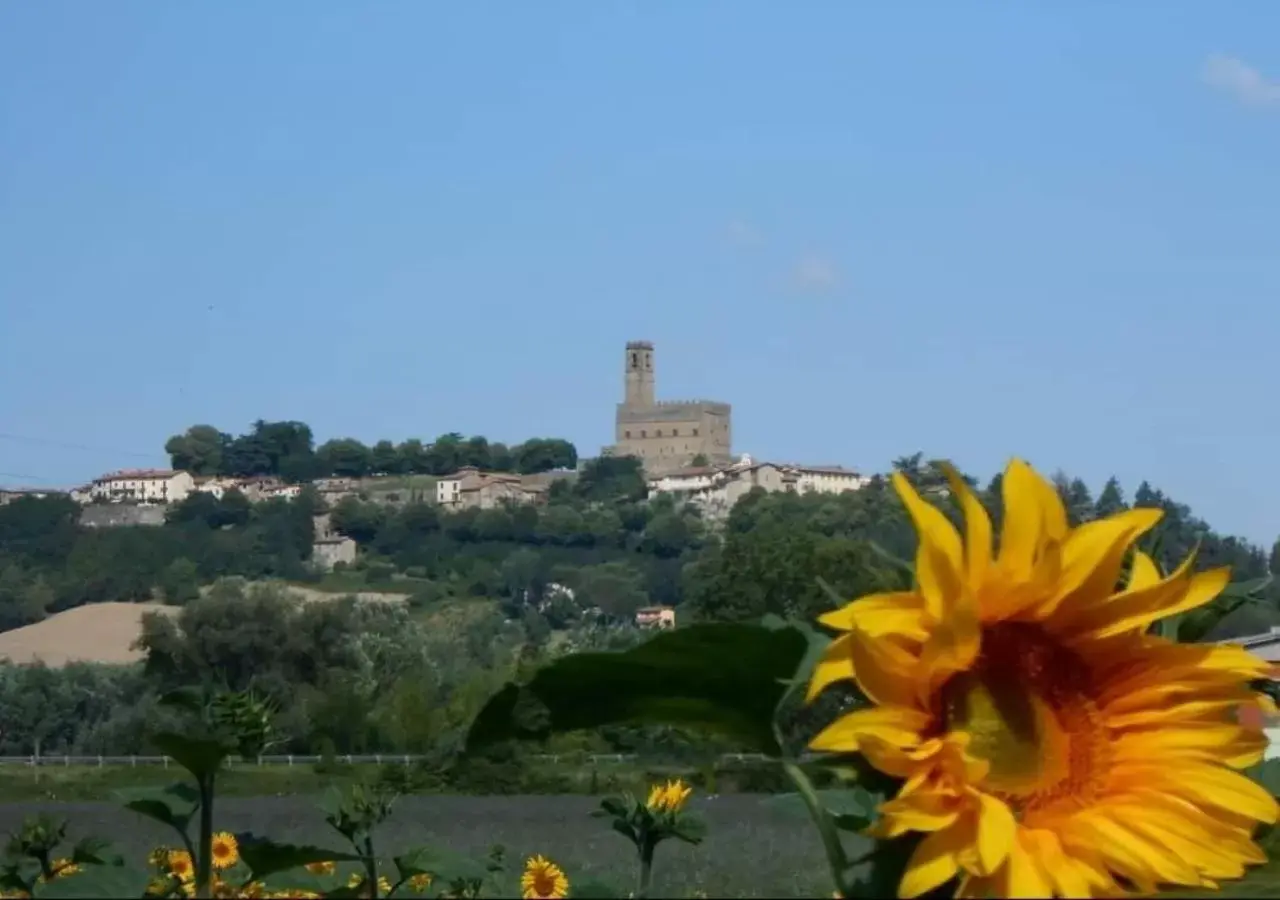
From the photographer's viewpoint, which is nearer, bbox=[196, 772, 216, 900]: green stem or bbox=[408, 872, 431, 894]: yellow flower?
bbox=[196, 772, 216, 900]: green stem

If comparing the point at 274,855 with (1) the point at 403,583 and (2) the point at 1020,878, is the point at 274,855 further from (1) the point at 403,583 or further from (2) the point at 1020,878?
(1) the point at 403,583

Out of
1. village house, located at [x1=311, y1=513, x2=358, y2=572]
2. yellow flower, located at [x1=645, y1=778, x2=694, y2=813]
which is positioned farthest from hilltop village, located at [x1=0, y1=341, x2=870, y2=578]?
yellow flower, located at [x1=645, y1=778, x2=694, y2=813]

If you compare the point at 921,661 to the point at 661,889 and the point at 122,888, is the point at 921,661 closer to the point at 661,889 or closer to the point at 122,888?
the point at 661,889

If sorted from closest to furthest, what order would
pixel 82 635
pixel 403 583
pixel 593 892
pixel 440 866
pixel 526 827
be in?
pixel 593 892
pixel 440 866
pixel 526 827
pixel 82 635
pixel 403 583

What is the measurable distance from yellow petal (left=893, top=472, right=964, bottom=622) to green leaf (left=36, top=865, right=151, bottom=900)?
0.58 m

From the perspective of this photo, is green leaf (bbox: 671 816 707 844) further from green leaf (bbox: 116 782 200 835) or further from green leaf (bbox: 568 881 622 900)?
green leaf (bbox: 568 881 622 900)

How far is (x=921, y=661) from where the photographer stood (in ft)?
3.98

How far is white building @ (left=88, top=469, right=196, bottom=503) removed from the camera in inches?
5871

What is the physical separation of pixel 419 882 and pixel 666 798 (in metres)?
1.06

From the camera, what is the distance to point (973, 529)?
4.02ft

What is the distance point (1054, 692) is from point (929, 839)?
0.57ft

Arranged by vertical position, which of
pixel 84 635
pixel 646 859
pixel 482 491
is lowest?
pixel 646 859

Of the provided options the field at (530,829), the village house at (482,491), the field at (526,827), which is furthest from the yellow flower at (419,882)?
the village house at (482,491)

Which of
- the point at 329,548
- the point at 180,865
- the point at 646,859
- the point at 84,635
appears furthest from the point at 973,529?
the point at 329,548
